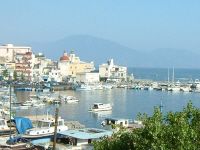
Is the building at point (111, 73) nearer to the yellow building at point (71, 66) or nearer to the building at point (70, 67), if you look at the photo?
the yellow building at point (71, 66)

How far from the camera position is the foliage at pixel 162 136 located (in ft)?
25.4

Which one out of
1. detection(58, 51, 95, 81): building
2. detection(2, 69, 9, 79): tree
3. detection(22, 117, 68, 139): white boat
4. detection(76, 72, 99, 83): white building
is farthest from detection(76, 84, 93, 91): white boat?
detection(22, 117, 68, 139): white boat

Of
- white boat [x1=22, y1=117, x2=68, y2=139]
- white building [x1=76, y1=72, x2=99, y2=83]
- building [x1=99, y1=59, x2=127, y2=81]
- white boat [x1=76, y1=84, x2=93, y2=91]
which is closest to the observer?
white boat [x1=22, y1=117, x2=68, y2=139]

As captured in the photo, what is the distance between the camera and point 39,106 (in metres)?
37.8

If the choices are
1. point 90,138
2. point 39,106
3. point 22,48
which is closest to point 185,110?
point 90,138

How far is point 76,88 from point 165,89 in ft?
40.5

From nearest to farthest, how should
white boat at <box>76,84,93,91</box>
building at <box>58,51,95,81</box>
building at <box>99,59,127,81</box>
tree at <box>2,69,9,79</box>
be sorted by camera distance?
1. white boat at <box>76,84,93,91</box>
2. tree at <box>2,69,9,79</box>
3. building at <box>58,51,95,81</box>
4. building at <box>99,59,127,81</box>

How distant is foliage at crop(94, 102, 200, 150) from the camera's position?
7.75 metres

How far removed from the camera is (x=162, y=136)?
7875 mm

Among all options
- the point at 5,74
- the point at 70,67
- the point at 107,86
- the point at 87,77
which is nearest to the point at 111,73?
the point at 70,67

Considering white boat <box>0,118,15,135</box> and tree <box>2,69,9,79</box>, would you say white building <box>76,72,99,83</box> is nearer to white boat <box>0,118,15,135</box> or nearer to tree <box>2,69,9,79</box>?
tree <box>2,69,9,79</box>

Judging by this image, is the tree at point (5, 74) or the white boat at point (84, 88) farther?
the tree at point (5, 74)

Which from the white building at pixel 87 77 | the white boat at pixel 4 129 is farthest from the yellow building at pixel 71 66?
the white boat at pixel 4 129

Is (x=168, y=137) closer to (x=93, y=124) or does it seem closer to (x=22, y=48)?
(x=93, y=124)
